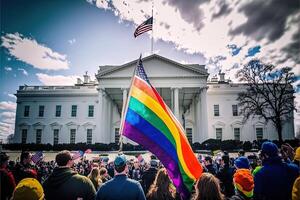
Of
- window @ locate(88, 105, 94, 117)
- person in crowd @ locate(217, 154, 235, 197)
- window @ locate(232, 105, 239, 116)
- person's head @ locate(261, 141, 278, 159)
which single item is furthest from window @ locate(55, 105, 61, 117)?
person's head @ locate(261, 141, 278, 159)

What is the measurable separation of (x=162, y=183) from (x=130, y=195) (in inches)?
37.1

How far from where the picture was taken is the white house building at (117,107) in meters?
37.8

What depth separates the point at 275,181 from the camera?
3.34 m

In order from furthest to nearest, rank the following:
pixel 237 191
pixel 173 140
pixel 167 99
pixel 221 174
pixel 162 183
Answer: pixel 167 99
pixel 221 174
pixel 173 140
pixel 162 183
pixel 237 191

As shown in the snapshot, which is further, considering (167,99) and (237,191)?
(167,99)

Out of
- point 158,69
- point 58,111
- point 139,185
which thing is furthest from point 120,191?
point 58,111

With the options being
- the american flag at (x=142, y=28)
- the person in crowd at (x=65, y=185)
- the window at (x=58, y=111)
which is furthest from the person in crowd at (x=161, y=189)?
the window at (x=58, y=111)

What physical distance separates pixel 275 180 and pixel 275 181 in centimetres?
1

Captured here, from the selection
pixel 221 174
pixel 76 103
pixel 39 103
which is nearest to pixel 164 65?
pixel 76 103

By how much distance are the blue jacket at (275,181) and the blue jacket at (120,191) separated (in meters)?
1.74

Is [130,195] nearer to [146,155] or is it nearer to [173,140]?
[173,140]

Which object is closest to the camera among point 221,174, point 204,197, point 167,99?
point 204,197

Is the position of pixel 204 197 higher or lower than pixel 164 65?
lower

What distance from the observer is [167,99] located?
4466 centimetres
